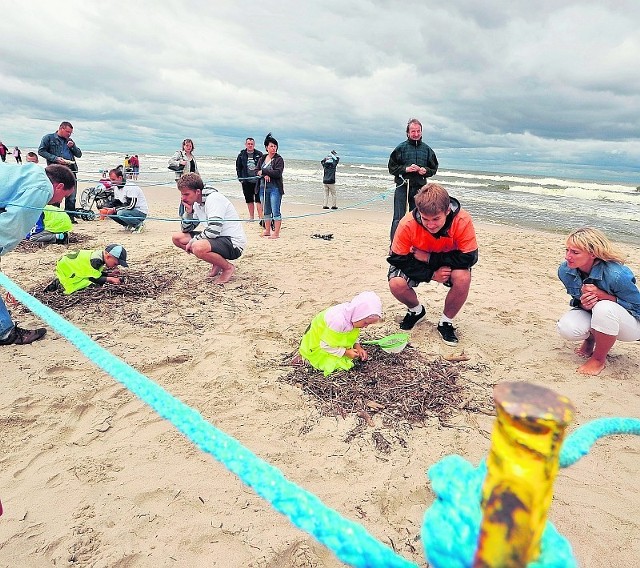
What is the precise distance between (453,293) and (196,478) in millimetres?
2641

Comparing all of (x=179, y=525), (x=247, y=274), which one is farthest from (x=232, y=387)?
(x=247, y=274)

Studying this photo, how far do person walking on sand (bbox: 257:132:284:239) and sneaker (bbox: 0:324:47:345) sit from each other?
441cm

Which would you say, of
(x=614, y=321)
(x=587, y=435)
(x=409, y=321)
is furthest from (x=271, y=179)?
(x=587, y=435)

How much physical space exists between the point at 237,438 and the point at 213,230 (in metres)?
3.23

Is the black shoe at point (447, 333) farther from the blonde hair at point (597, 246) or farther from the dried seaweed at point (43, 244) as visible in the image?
the dried seaweed at point (43, 244)

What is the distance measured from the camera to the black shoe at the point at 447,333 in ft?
12.7

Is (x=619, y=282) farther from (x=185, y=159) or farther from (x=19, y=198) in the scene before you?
(x=185, y=159)

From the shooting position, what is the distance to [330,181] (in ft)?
42.5

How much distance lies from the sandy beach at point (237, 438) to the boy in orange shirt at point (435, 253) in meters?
0.33

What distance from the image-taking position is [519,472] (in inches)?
19.0

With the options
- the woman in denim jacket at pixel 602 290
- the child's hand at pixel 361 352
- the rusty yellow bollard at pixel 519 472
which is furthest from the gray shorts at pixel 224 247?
the rusty yellow bollard at pixel 519 472

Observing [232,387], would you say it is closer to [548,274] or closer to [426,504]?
[426,504]

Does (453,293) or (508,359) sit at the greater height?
(453,293)

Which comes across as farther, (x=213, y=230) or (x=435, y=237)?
(x=213, y=230)
